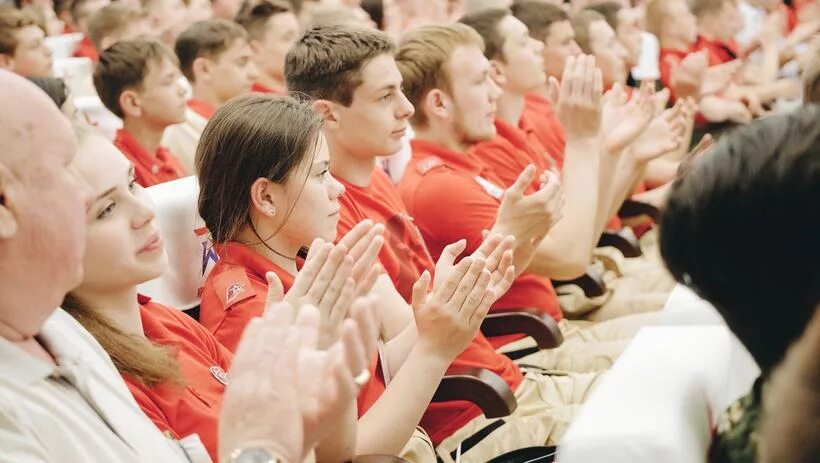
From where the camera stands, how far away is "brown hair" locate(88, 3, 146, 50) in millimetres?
4273

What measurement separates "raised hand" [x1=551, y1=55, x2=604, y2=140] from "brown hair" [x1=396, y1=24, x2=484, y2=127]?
0.88 ft

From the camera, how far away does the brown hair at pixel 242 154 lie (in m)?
1.66

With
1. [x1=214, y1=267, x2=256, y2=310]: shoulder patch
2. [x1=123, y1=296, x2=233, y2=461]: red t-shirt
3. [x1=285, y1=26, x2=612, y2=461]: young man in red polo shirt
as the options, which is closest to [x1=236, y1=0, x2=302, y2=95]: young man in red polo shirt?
[x1=285, y1=26, x2=612, y2=461]: young man in red polo shirt

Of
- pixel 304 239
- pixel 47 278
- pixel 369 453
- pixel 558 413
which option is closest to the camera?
pixel 47 278

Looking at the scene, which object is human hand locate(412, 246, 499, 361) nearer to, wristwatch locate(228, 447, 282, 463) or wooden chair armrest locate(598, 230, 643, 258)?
wristwatch locate(228, 447, 282, 463)

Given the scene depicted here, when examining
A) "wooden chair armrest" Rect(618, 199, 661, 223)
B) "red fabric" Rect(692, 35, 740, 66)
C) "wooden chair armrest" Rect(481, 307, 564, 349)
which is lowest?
"red fabric" Rect(692, 35, 740, 66)

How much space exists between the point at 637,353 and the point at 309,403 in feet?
1.13

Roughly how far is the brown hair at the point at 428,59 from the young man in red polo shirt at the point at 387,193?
0.86ft

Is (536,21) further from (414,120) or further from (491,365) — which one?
(491,365)

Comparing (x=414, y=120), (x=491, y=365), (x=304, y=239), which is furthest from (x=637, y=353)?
(x=414, y=120)

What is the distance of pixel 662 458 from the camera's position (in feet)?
2.77

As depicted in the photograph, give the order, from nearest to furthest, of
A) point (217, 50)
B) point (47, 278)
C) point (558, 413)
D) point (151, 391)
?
point (47, 278)
point (151, 391)
point (558, 413)
point (217, 50)

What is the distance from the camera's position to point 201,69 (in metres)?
3.88

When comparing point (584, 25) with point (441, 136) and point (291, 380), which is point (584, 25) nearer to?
point (441, 136)
